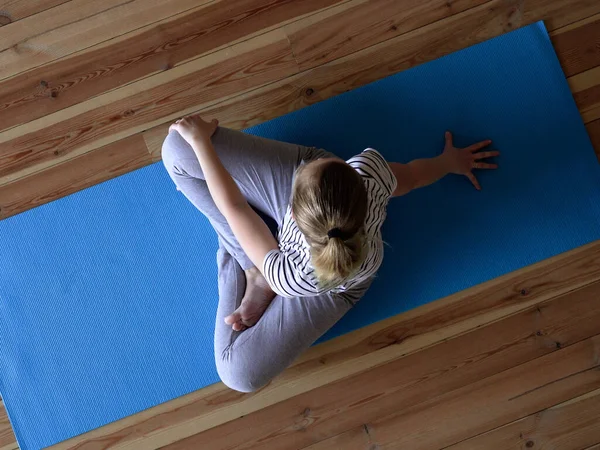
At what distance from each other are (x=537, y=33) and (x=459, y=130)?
34cm

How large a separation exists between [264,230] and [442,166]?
0.51m

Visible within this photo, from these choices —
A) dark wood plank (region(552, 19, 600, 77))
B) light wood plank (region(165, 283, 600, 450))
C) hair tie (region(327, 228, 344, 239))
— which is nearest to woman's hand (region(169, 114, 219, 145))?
hair tie (region(327, 228, 344, 239))

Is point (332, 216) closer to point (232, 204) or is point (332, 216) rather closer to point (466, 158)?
point (232, 204)

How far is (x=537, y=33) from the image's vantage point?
1383mm

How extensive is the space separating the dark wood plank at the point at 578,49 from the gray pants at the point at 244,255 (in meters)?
0.74

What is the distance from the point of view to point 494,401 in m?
1.35

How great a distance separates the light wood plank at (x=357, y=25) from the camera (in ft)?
4.58

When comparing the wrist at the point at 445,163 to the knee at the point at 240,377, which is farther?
the wrist at the point at 445,163

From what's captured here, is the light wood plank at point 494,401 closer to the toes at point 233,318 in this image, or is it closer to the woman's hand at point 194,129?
the toes at point 233,318

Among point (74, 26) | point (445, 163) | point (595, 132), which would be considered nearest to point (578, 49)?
point (595, 132)

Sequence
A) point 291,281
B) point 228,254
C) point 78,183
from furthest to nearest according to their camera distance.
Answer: point 78,183 → point 228,254 → point 291,281

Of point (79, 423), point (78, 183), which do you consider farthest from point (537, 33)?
point (79, 423)

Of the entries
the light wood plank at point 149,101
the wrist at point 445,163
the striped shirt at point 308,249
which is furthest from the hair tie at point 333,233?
the light wood plank at point 149,101

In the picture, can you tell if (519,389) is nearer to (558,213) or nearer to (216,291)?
(558,213)
